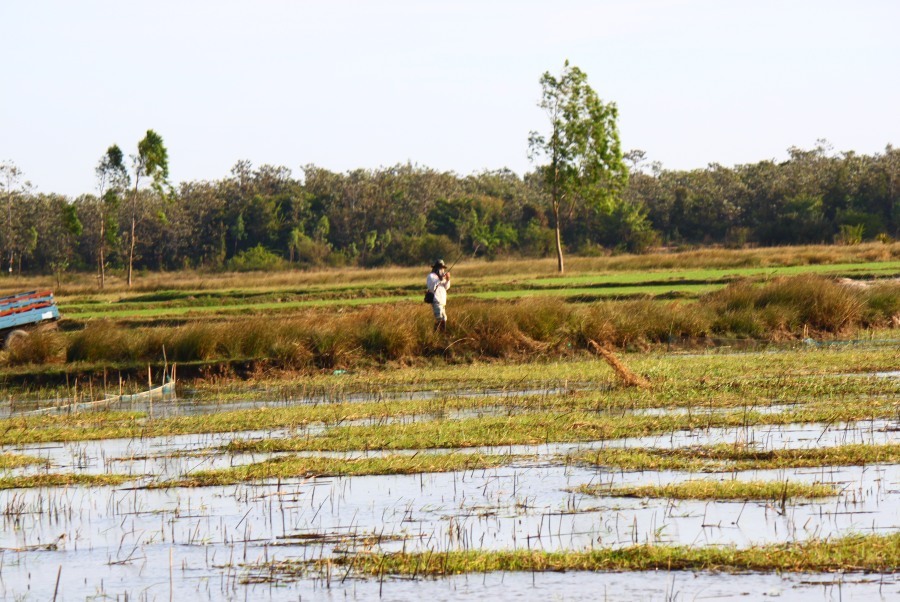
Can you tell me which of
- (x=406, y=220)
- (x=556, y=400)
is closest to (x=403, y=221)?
(x=406, y=220)

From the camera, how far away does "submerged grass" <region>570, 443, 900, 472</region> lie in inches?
494

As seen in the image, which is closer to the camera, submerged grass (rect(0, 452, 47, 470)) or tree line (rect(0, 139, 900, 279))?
submerged grass (rect(0, 452, 47, 470))

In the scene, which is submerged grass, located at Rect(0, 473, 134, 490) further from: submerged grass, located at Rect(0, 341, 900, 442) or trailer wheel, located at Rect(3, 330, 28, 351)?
trailer wheel, located at Rect(3, 330, 28, 351)

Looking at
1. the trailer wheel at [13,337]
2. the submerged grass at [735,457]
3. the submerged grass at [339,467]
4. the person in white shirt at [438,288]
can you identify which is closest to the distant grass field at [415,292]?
the trailer wheel at [13,337]

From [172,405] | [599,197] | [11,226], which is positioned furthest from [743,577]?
[11,226]

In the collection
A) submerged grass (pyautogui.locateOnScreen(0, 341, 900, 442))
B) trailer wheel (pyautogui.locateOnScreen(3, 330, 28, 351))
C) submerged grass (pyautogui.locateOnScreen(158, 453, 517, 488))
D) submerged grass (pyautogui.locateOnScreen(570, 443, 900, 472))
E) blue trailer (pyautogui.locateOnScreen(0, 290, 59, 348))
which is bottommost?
submerged grass (pyautogui.locateOnScreen(0, 341, 900, 442))

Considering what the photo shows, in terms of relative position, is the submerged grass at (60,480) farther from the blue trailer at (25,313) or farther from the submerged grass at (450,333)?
the blue trailer at (25,313)

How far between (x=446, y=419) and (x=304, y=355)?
9797mm

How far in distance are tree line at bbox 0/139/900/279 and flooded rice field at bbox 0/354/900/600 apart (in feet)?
238

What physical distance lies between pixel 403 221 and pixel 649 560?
315 ft

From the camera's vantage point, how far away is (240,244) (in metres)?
103

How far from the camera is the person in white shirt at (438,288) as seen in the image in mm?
26062

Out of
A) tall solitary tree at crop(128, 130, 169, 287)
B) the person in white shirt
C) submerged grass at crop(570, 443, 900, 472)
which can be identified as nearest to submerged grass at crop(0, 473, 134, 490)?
submerged grass at crop(570, 443, 900, 472)

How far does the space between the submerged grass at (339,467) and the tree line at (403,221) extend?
237ft
